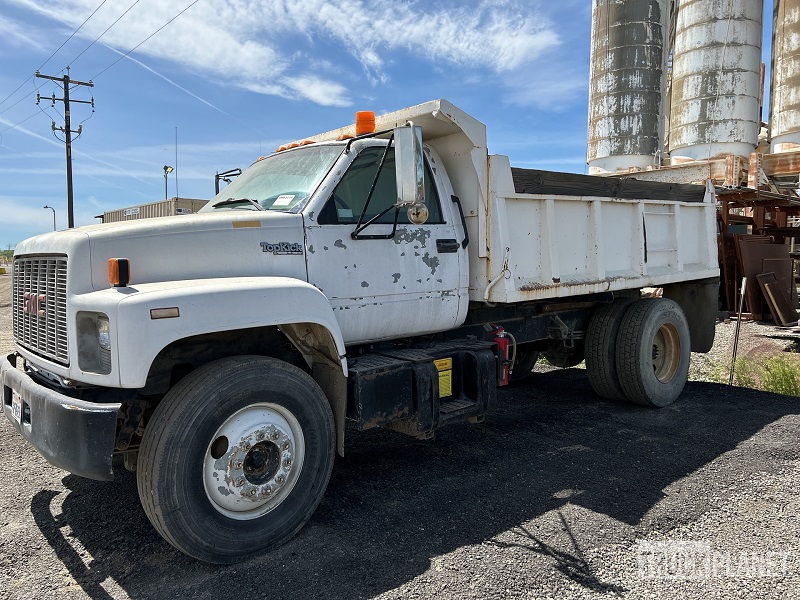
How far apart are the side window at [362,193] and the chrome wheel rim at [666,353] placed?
3.76 metres

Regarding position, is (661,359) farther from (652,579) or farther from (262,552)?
(262,552)

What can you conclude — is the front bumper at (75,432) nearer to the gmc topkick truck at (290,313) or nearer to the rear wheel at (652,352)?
the gmc topkick truck at (290,313)

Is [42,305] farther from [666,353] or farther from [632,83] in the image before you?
[632,83]

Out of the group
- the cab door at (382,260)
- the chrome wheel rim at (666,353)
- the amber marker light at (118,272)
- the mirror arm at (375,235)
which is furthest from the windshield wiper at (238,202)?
the chrome wheel rim at (666,353)

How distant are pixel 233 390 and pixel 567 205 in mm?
3485

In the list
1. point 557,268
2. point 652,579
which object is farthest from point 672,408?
point 652,579

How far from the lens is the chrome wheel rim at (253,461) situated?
3404mm

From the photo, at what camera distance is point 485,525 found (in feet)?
12.7

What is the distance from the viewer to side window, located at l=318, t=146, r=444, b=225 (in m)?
4.17

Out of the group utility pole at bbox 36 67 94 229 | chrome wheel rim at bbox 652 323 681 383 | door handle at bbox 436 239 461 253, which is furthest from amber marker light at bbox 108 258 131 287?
utility pole at bbox 36 67 94 229

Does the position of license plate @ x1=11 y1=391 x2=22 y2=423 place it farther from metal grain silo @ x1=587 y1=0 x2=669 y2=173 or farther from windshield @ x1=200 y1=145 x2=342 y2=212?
metal grain silo @ x1=587 y1=0 x2=669 y2=173

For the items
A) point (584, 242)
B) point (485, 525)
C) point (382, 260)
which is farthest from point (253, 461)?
point (584, 242)

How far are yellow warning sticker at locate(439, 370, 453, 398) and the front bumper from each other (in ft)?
7.46

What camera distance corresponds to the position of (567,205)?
218 inches
